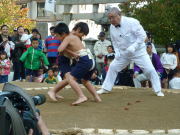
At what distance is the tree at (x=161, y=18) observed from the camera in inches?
557

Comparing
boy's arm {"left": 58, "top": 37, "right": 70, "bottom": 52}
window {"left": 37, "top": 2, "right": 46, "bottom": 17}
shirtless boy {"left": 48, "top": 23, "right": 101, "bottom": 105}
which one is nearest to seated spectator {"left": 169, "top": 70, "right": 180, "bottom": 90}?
shirtless boy {"left": 48, "top": 23, "right": 101, "bottom": 105}

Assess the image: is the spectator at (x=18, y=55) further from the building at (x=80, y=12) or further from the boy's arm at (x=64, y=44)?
the building at (x=80, y=12)

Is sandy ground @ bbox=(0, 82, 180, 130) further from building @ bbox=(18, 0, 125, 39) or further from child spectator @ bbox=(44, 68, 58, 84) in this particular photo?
building @ bbox=(18, 0, 125, 39)

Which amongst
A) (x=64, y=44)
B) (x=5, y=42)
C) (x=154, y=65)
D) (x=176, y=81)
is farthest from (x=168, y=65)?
(x=64, y=44)

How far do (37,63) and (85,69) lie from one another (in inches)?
157

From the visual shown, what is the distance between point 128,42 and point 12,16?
992 inches

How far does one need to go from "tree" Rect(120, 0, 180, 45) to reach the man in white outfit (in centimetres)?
672

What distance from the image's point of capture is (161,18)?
1421 centimetres

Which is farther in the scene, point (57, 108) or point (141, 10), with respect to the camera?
point (141, 10)

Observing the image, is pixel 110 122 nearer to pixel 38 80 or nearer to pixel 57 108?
pixel 57 108

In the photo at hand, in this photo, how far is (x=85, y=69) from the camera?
666 cm

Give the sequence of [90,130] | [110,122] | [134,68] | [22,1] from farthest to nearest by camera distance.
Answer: [22,1] → [134,68] → [110,122] → [90,130]

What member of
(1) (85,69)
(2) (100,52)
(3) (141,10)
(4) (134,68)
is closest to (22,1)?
(3) (141,10)

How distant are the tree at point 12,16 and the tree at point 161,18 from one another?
17.1 metres
